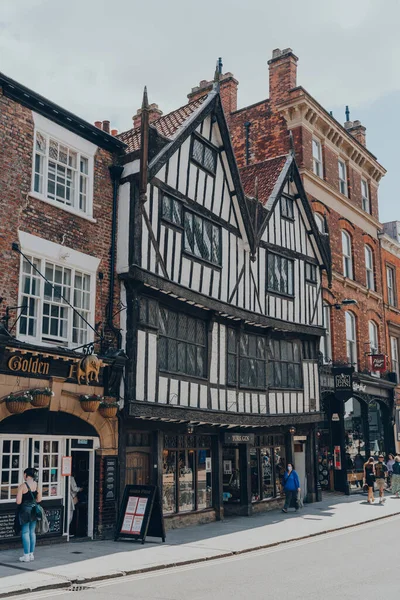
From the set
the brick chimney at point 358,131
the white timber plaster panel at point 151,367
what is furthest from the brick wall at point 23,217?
the brick chimney at point 358,131

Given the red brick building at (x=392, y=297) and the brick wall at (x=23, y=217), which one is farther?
the red brick building at (x=392, y=297)

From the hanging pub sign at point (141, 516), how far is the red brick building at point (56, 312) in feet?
1.69

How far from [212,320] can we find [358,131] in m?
18.4

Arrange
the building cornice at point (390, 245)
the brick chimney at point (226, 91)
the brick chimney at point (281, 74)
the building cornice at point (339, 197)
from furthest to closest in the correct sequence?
the building cornice at point (390, 245) → the brick chimney at point (226, 91) → the brick chimney at point (281, 74) → the building cornice at point (339, 197)

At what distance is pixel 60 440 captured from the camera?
1385 centimetres

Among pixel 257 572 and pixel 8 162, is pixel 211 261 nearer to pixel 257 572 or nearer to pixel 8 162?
pixel 8 162

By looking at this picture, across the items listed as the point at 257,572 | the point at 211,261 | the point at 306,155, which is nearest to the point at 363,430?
the point at 306,155

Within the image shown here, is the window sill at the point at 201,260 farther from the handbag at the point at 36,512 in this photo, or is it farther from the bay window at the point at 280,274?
the handbag at the point at 36,512

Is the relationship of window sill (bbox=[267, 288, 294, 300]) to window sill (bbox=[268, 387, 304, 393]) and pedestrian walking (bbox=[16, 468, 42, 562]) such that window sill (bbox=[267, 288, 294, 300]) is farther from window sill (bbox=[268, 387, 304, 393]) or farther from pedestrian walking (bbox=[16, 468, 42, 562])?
pedestrian walking (bbox=[16, 468, 42, 562])

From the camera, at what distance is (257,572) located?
1038 cm

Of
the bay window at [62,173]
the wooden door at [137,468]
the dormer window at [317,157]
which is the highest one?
the dormer window at [317,157]

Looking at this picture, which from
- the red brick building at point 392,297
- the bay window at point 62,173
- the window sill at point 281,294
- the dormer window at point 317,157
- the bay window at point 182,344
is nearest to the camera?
the bay window at point 62,173

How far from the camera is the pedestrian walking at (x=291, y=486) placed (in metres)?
20.3

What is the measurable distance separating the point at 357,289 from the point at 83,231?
16.6m
